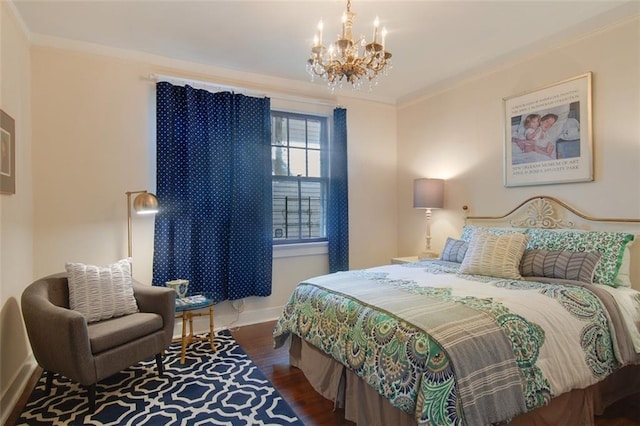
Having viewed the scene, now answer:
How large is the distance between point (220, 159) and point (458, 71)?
2765 mm

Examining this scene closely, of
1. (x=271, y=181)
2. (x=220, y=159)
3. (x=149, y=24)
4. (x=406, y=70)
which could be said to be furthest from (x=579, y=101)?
(x=149, y=24)

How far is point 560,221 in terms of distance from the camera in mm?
2967

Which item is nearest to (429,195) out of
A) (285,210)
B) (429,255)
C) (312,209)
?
(429,255)

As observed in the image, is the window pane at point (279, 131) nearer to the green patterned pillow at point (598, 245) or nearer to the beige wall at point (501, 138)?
the beige wall at point (501, 138)

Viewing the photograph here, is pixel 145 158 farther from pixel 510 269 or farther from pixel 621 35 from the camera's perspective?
pixel 621 35

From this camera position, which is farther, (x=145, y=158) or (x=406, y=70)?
(x=406, y=70)

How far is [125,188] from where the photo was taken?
3230 millimetres

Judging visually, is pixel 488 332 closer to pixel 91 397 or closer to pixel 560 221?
pixel 560 221

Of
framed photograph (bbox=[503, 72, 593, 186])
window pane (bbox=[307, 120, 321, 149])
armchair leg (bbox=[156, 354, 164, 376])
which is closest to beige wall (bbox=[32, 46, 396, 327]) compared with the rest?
armchair leg (bbox=[156, 354, 164, 376])

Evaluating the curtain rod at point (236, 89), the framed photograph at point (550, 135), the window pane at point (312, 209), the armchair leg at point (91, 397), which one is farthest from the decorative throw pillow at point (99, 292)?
Answer: the framed photograph at point (550, 135)

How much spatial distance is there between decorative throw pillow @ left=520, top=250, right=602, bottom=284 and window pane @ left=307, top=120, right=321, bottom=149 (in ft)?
8.57

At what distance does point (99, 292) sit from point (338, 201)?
8.63 feet

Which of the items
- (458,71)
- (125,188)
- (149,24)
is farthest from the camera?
(458,71)

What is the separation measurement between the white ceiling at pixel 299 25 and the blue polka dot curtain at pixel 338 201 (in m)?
1.02
